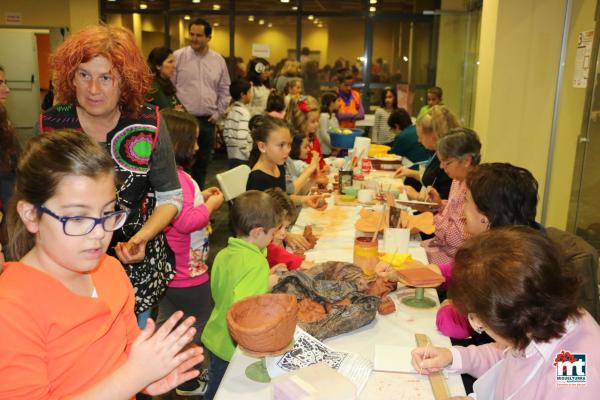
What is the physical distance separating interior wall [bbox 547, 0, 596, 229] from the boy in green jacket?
3163 mm

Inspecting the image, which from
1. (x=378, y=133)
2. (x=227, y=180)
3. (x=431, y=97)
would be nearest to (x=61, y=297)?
(x=227, y=180)

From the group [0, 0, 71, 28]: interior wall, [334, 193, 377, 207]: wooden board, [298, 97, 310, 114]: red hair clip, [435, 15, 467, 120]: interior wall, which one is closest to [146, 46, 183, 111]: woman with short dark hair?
[298, 97, 310, 114]: red hair clip

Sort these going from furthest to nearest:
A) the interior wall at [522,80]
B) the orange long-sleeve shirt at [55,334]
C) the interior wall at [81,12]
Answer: the interior wall at [81,12] → the interior wall at [522,80] → the orange long-sleeve shirt at [55,334]

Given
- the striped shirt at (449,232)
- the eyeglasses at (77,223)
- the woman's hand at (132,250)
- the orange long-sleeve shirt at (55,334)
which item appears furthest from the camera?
the striped shirt at (449,232)

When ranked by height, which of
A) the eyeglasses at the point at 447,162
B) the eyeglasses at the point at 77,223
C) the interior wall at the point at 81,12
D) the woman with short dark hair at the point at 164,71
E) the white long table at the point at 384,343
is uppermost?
the interior wall at the point at 81,12

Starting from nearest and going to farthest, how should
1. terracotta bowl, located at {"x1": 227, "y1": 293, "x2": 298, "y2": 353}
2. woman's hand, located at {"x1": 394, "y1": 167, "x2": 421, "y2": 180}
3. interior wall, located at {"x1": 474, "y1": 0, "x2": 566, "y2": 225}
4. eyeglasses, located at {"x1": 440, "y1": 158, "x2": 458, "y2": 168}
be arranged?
1. terracotta bowl, located at {"x1": 227, "y1": 293, "x2": 298, "y2": 353}
2. eyeglasses, located at {"x1": 440, "y1": 158, "x2": 458, "y2": 168}
3. woman's hand, located at {"x1": 394, "y1": 167, "x2": 421, "y2": 180}
4. interior wall, located at {"x1": 474, "y1": 0, "x2": 566, "y2": 225}

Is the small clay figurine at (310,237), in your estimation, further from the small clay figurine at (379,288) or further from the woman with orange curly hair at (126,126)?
the woman with orange curly hair at (126,126)

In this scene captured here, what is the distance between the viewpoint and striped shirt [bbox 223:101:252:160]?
197 inches

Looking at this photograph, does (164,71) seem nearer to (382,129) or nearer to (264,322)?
(382,129)

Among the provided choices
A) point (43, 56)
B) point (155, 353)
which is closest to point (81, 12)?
point (43, 56)

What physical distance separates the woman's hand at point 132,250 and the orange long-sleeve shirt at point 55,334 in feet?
1.53

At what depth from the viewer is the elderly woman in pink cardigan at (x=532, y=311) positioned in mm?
1217

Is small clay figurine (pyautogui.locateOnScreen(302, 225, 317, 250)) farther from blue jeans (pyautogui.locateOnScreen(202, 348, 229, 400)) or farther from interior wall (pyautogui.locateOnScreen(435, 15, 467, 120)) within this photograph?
interior wall (pyautogui.locateOnScreen(435, 15, 467, 120))

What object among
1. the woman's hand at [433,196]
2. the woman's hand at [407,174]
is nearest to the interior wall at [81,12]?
the woman's hand at [407,174]
